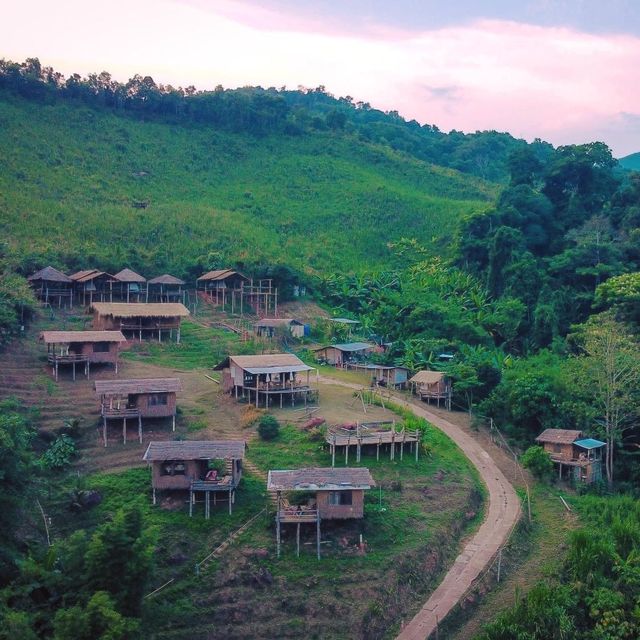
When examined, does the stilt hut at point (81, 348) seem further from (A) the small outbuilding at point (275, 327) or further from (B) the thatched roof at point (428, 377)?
(B) the thatched roof at point (428, 377)

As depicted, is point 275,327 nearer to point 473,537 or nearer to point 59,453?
point 59,453

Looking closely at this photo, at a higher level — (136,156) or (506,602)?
(136,156)

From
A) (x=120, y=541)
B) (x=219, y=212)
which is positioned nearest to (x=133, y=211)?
(x=219, y=212)

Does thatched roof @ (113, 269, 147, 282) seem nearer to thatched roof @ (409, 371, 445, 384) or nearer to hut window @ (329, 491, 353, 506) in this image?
thatched roof @ (409, 371, 445, 384)

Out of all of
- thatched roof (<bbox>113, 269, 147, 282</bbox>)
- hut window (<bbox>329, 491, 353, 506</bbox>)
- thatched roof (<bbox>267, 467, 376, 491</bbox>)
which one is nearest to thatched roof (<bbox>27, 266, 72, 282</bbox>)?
thatched roof (<bbox>113, 269, 147, 282</bbox>)

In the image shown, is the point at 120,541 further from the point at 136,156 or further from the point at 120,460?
the point at 136,156

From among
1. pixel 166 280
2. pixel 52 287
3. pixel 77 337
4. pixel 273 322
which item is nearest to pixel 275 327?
pixel 273 322

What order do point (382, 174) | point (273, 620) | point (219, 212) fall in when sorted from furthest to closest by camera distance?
point (382, 174) → point (219, 212) → point (273, 620)
